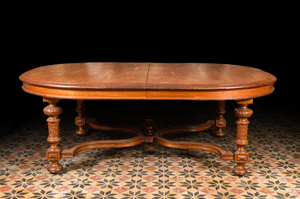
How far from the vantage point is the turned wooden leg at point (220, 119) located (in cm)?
396

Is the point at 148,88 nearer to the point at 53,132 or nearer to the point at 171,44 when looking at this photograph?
the point at 53,132

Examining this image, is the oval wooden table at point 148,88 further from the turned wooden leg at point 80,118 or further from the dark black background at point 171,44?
the dark black background at point 171,44

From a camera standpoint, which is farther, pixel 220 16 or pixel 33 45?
pixel 220 16

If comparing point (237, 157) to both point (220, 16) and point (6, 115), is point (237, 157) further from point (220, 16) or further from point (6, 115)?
point (220, 16)

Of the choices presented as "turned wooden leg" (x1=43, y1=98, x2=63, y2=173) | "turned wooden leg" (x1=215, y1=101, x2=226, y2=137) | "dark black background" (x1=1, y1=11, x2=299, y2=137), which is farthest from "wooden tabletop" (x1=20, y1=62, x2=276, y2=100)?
"dark black background" (x1=1, y1=11, x2=299, y2=137)

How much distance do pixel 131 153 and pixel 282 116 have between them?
2.64 meters

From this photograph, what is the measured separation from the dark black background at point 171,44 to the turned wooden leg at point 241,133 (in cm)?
300

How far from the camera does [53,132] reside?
296cm

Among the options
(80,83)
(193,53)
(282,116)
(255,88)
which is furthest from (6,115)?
(282,116)

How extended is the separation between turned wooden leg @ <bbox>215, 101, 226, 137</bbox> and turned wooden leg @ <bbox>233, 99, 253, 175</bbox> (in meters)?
1.01

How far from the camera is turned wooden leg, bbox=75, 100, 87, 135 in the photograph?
4.03 meters

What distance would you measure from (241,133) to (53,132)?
5.48 feet

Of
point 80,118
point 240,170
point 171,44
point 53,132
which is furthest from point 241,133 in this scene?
point 171,44

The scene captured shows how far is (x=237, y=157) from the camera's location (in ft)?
9.80
